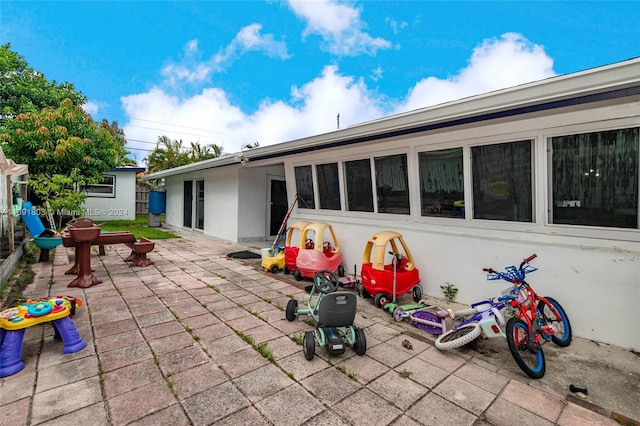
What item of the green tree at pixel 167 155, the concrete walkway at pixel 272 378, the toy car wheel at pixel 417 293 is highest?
the green tree at pixel 167 155

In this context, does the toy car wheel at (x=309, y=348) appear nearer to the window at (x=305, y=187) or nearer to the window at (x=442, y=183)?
the window at (x=442, y=183)

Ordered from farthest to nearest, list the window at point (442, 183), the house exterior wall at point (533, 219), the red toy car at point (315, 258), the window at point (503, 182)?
the red toy car at point (315, 258)
the window at point (442, 183)
the window at point (503, 182)
the house exterior wall at point (533, 219)

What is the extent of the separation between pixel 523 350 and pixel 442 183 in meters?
2.38

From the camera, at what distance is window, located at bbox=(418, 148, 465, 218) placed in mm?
4160

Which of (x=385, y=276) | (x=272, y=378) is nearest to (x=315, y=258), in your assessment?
(x=385, y=276)

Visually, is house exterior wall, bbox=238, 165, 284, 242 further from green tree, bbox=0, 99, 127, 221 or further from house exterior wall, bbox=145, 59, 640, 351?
green tree, bbox=0, 99, 127, 221

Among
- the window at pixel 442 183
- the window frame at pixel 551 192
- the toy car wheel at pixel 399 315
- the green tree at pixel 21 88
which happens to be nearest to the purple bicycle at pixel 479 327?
the toy car wheel at pixel 399 315

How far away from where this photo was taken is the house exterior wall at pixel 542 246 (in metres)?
2.90

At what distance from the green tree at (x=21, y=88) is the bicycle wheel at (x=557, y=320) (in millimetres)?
19214

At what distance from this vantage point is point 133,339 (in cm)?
280

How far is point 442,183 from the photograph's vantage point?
4344mm

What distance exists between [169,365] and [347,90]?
15.0 metres

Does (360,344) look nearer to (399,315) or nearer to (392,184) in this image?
(399,315)

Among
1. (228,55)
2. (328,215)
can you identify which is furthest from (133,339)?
(228,55)
